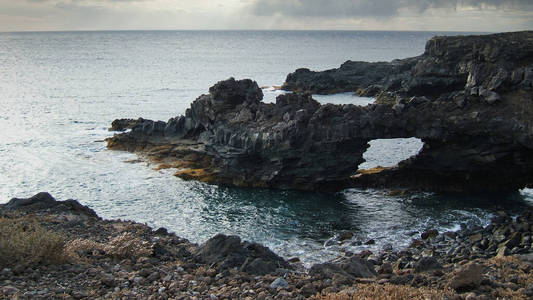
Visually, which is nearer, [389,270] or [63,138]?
[389,270]

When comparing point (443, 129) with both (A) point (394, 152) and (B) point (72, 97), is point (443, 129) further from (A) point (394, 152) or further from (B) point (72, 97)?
(B) point (72, 97)

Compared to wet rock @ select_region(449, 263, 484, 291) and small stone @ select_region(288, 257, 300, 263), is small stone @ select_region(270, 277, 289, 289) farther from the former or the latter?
small stone @ select_region(288, 257, 300, 263)

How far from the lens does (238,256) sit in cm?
1967

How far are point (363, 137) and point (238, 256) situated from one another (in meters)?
21.7

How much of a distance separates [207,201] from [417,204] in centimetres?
1593

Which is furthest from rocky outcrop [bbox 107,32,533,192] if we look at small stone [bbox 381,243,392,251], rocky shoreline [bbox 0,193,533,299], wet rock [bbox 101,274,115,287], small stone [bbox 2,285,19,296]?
small stone [bbox 2,285,19,296]

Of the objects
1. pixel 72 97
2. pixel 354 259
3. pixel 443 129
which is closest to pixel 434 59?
pixel 443 129

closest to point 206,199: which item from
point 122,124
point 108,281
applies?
point 108,281

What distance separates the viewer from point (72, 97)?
9462 cm

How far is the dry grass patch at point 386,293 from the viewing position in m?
13.3

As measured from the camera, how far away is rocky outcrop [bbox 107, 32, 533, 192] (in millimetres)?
36438

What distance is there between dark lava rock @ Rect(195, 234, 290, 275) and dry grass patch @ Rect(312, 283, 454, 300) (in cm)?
503

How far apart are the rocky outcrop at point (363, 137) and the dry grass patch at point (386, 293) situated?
965 inches

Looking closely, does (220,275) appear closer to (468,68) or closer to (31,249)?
(31,249)
